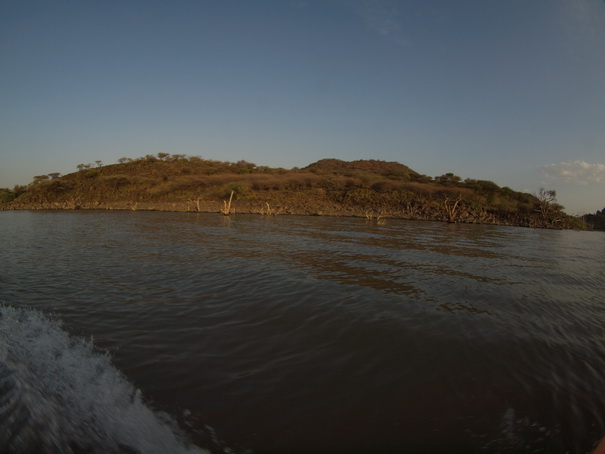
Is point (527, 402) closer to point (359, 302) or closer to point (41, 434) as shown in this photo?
point (359, 302)

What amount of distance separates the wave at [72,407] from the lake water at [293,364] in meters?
0.01

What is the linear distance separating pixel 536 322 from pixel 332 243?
9.49 m

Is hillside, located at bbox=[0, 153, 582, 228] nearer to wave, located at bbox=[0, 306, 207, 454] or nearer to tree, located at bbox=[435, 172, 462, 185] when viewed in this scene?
tree, located at bbox=[435, 172, 462, 185]

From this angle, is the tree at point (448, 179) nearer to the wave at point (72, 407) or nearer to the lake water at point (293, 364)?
the lake water at point (293, 364)

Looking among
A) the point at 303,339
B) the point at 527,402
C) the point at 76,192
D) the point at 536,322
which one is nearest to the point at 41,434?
the point at 303,339

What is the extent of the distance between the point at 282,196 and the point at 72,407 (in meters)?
47.9

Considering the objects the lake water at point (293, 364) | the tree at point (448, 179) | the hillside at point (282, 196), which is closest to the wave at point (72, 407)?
the lake water at point (293, 364)

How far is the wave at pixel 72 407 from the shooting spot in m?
2.11

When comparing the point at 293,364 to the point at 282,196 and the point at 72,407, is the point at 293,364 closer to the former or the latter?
the point at 72,407

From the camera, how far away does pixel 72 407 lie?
2.50 m

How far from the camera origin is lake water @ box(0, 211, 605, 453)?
236 centimetres

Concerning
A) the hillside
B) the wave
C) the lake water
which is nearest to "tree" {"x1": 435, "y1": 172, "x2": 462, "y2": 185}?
the hillside

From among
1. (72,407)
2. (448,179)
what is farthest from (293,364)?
(448,179)

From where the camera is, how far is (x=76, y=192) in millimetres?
54906
